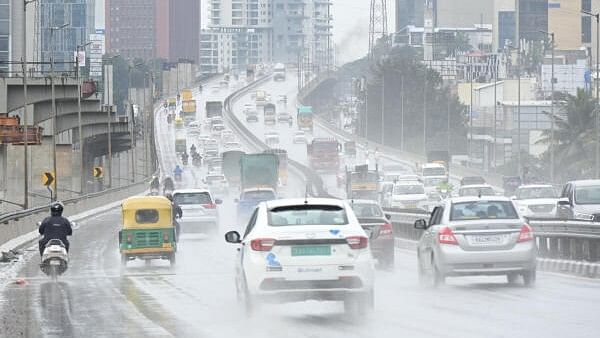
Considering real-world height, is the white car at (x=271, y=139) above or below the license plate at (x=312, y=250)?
below

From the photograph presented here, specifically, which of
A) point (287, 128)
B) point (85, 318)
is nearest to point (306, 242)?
point (85, 318)

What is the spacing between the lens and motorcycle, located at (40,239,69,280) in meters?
29.2

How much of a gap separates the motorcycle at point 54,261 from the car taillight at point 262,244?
34.7ft

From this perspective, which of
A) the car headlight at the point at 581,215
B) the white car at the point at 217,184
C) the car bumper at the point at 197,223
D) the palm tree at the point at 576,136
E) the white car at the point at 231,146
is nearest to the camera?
the car headlight at the point at 581,215

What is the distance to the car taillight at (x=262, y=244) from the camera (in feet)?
62.9

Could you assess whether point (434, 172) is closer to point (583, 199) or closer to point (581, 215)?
point (583, 199)

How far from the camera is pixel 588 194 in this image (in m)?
37.2

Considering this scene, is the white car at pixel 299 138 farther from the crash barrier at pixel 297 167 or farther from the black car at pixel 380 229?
the black car at pixel 380 229

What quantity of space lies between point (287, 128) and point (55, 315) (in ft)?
580

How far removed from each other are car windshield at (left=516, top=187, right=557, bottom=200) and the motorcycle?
21887 mm

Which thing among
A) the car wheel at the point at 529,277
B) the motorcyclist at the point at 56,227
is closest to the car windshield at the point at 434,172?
the motorcyclist at the point at 56,227

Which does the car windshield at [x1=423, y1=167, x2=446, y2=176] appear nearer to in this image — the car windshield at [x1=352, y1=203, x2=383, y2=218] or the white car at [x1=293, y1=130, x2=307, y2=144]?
the car windshield at [x1=352, y1=203, x2=383, y2=218]

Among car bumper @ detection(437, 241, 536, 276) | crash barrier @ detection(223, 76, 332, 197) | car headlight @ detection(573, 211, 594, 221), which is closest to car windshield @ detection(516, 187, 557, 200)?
car headlight @ detection(573, 211, 594, 221)

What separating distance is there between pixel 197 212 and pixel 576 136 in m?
66.9
